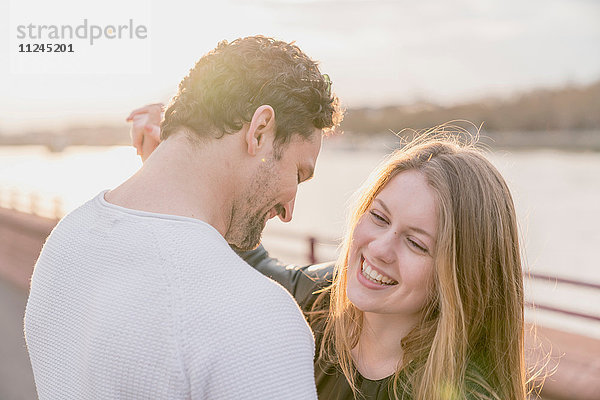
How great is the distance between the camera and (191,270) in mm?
1287

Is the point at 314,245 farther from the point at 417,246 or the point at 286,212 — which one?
the point at 286,212

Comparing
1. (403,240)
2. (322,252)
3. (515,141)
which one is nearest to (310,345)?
(403,240)

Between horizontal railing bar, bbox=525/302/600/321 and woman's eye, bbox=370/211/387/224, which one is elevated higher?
woman's eye, bbox=370/211/387/224

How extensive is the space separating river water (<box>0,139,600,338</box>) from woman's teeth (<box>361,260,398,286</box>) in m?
0.77

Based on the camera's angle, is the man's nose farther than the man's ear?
Yes

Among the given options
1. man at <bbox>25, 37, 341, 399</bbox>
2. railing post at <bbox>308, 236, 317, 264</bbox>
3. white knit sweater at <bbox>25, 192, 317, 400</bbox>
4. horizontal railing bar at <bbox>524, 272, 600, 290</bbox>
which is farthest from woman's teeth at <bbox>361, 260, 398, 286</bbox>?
railing post at <bbox>308, 236, 317, 264</bbox>

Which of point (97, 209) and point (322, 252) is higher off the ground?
point (97, 209)

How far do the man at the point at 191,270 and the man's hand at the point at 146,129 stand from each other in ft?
2.18

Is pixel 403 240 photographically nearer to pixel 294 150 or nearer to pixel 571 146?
pixel 294 150

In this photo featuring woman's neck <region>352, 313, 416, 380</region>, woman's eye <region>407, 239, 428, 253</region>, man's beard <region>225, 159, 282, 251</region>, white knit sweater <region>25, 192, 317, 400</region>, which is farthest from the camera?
woman's neck <region>352, 313, 416, 380</region>

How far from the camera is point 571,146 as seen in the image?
82.9 metres

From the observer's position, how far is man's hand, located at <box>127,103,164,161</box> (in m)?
2.65

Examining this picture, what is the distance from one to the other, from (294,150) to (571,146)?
90.1m

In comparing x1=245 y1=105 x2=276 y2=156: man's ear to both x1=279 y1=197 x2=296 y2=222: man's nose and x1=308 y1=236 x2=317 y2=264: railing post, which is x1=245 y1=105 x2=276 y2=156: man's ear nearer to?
x1=279 y1=197 x2=296 y2=222: man's nose
